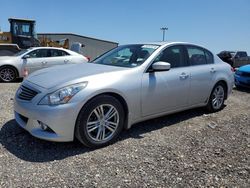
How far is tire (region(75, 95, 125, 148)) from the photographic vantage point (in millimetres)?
3465

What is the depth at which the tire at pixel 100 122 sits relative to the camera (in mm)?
3465

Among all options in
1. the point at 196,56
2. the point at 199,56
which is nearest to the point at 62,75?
the point at 196,56

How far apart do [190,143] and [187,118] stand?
1.30 meters

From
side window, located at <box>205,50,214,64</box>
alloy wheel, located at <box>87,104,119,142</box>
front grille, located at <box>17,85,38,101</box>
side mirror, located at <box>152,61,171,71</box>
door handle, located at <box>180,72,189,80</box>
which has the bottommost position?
alloy wheel, located at <box>87,104,119,142</box>

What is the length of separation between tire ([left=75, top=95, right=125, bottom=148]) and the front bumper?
0.11 m

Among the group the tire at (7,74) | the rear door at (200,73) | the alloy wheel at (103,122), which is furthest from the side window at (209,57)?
the tire at (7,74)

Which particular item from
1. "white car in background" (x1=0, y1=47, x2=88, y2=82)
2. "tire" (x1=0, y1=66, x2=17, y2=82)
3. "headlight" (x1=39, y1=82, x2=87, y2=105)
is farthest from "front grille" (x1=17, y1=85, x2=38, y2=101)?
"tire" (x1=0, y1=66, x2=17, y2=82)

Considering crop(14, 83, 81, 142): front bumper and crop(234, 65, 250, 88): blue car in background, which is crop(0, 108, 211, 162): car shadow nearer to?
crop(14, 83, 81, 142): front bumper

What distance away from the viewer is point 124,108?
12.8ft

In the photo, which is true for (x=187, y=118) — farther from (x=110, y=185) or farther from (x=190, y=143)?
(x=110, y=185)

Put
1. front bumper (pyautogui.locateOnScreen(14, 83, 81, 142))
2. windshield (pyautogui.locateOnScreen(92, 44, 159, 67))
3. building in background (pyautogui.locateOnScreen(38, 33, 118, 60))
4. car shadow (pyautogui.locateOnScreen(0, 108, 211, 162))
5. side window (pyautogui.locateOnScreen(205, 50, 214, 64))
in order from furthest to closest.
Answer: building in background (pyautogui.locateOnScreen(38, 33, 118, 60)) < side window (pyautogui.locateOnScreen(205, 50, 214, 64)) < windshield (pyautogui.locateOnScreen(92, 44, 159, 67)) < car shadow (pyautogui.locateOnScreen(0, 108, 211, 162)) < front bumper (pyautogui.locateOnScreen(14, 83, 81, 142))

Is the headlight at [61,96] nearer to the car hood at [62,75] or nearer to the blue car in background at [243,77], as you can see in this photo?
the car hood at [62,75]

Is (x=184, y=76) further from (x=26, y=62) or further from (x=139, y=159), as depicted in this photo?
(x=26, y=62)

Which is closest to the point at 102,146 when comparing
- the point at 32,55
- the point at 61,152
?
the point at 61,152
